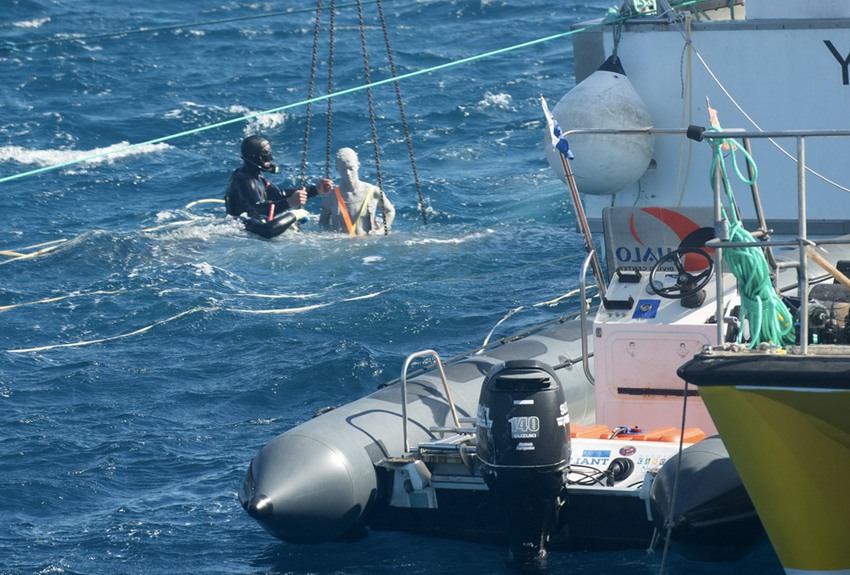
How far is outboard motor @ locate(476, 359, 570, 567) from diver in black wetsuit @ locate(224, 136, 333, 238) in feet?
20.7

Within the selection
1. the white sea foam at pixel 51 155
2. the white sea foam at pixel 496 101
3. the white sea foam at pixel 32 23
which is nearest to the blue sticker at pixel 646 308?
the white sea foam at pixel 51 155

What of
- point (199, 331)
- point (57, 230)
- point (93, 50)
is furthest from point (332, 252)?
point (93, 50)

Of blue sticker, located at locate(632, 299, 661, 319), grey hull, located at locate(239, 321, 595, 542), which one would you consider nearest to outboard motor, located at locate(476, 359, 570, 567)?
grey hull, located at locate(239, 321, 595, 542)

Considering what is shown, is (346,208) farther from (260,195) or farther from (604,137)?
(604,137)

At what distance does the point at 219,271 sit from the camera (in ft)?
44.4

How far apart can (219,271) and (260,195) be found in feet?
2.72

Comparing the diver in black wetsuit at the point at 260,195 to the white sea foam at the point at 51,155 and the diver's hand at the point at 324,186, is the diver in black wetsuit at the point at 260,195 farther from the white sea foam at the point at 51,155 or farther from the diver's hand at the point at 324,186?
the white sea foam at the point at 51,155

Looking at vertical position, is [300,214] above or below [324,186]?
below

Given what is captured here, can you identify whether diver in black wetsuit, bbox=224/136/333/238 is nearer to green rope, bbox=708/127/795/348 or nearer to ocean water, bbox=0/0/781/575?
→ ocean water, bbox=0/0/781/575

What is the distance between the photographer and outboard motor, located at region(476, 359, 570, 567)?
23.9 ft

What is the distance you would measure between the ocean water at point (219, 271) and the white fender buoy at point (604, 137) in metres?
1.32

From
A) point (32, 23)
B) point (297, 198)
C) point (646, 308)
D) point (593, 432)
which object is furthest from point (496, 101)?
point (593, 432)

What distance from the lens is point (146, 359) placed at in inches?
447

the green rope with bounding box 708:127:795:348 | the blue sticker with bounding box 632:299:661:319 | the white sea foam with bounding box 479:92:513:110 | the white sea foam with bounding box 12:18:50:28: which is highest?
the white sea foam with bounding box 12:18:50:28
